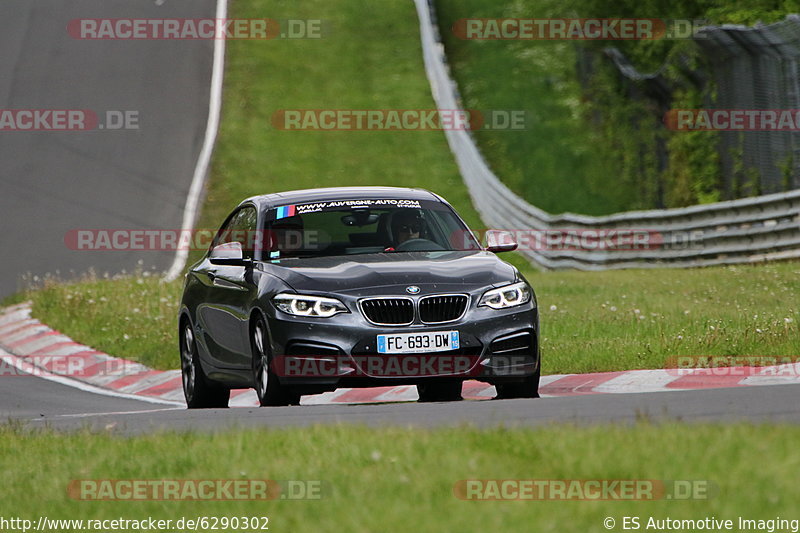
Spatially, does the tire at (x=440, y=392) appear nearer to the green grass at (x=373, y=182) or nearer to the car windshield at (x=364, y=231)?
the car windshield at (x=364, y=231)

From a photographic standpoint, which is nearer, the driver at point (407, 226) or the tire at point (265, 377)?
the tire at point (265, 377)

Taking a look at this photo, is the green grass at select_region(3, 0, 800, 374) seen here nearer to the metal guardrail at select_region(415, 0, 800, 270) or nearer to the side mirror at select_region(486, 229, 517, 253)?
the metal guardrail at select_region(415, 0, 800, 270)

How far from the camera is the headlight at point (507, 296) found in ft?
35.1

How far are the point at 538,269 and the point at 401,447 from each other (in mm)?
21864

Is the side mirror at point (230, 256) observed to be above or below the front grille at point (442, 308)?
above

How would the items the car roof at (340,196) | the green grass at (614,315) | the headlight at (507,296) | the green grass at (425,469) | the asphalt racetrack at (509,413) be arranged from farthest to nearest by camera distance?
the green grass at (614,315) → the car roof at (340,196) → the headlight at (507,296) → the asphalt racetrack at (509,413) → the green grass at (425,469)

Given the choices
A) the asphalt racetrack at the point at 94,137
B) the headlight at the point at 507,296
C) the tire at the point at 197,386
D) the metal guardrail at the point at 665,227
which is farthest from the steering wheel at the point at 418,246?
the asphalt racetrack at the point at 94,137

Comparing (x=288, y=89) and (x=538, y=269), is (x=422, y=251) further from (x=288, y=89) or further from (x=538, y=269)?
(x=288, y=89)

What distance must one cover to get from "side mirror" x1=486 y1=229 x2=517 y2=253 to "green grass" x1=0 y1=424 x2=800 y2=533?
3932mm

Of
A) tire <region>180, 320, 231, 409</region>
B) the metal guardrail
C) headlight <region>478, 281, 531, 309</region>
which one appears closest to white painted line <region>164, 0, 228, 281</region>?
the metal guardrail

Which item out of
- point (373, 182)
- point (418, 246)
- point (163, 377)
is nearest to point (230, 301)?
point (418, 246)

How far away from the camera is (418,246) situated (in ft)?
38.5

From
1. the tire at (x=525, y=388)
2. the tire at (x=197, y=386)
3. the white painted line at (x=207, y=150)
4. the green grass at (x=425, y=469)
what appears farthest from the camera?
the white painted line at (x=207, y=150)

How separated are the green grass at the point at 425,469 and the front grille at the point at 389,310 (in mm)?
2467
